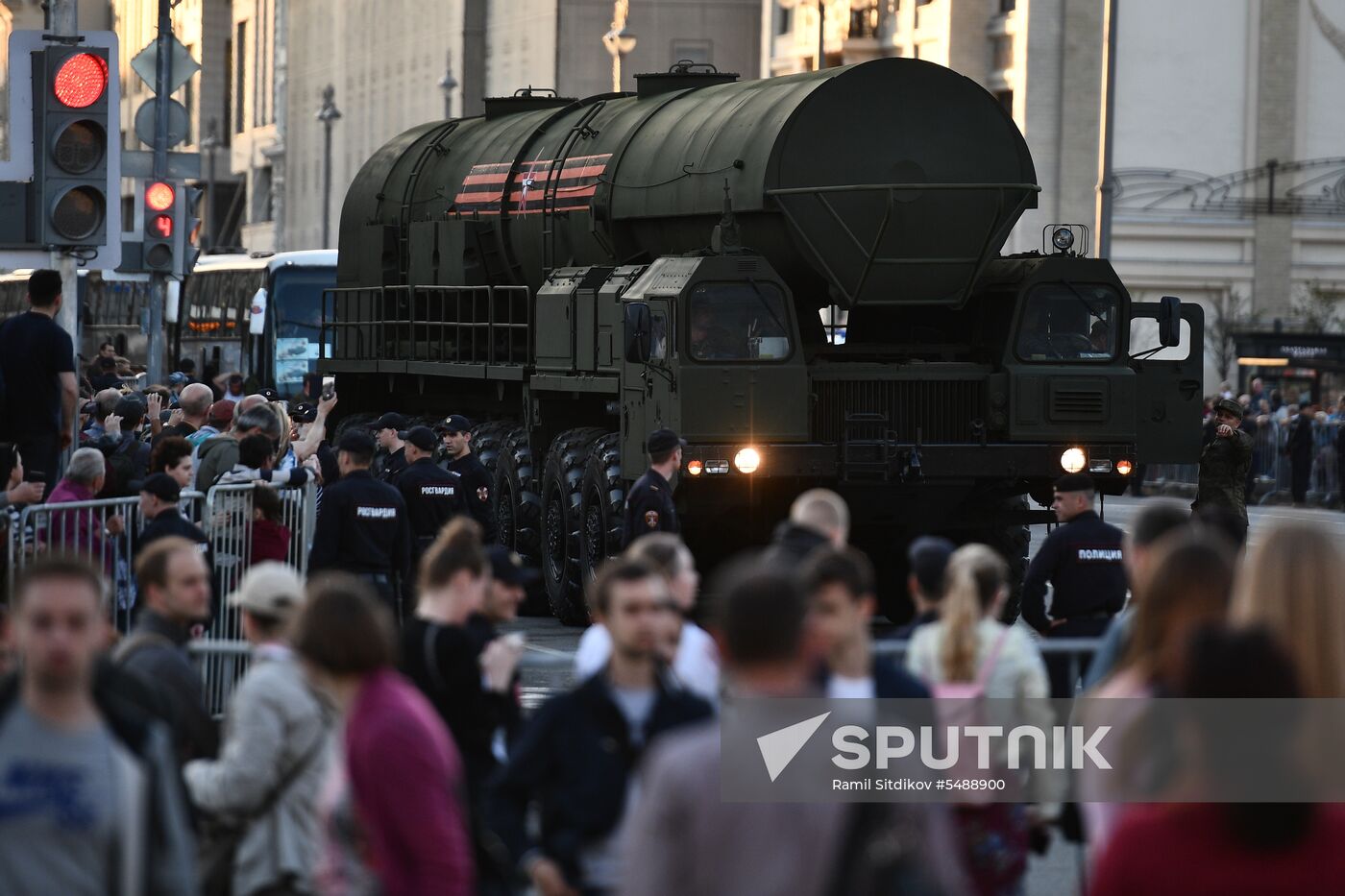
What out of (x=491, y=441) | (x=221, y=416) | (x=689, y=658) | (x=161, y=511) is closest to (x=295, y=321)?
(x=491, y=441)

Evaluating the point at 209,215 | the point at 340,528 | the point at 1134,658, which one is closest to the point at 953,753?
the point at 1134,658

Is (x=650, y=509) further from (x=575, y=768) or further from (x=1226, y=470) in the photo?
(x=575, y=768)

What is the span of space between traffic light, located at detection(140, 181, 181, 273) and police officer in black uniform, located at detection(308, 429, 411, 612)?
8803 mm

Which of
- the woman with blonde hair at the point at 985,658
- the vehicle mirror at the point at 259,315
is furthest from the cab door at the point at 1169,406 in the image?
the vehicle mirror at the point at 259,315

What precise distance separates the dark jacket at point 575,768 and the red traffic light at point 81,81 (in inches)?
245

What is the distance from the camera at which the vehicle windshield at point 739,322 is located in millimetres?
18516

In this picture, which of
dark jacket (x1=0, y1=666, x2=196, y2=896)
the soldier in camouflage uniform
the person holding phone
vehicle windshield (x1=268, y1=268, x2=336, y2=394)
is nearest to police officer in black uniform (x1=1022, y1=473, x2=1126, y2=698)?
the person holding phone

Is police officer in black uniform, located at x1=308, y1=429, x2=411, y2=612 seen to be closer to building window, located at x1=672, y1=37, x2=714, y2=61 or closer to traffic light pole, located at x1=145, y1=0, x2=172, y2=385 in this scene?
traffic light pole, located at x1=145, y1=0, x2=172, y2=385

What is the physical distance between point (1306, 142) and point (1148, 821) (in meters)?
51.2

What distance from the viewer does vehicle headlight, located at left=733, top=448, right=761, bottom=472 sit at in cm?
1822

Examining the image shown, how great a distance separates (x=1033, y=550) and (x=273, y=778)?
21.4 meters

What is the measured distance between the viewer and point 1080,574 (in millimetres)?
11867

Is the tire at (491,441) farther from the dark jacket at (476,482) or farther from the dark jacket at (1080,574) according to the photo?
the dark jacket at (1080,574)

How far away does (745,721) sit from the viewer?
5547 mm
